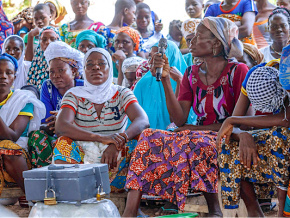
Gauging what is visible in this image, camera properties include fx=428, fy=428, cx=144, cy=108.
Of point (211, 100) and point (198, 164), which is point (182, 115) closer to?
point (211, 100)

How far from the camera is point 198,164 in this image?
11.1 feet

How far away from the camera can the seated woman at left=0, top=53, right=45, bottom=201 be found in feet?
14.4

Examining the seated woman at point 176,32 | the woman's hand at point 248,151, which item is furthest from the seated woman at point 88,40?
the woman's hand at point 248,151

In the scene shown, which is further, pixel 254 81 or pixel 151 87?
pixel 151 87

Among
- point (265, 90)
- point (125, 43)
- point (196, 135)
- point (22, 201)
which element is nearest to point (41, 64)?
point (125, 43)

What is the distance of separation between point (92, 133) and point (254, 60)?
7.04 feet

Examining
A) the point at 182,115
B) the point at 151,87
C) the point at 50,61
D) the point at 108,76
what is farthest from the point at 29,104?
the point at 182,115

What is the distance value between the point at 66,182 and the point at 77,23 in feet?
18.0

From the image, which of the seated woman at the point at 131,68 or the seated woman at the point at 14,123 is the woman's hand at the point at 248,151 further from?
the seated woman at the point at 131,68

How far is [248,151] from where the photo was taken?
314 centimetres

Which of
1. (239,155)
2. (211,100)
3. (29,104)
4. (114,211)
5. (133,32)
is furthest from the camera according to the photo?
(133,32)

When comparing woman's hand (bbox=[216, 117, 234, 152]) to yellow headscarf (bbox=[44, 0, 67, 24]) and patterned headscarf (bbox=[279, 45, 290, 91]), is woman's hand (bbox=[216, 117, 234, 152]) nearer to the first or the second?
patterned headscarf (bbox=[279, 45, 290, 91])

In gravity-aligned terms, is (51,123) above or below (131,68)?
below

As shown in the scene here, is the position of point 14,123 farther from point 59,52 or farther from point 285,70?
point 285,70
